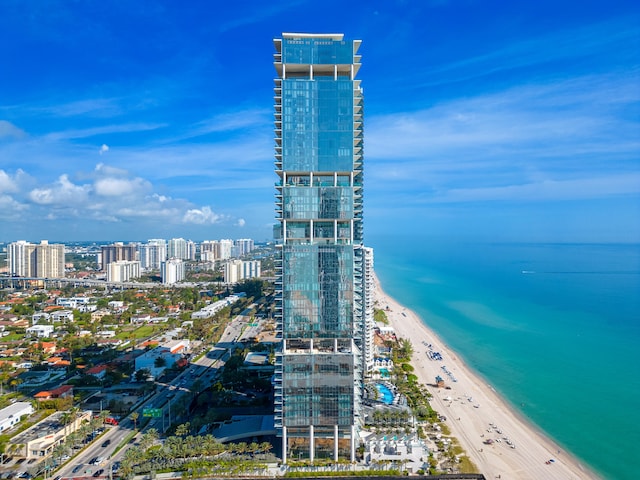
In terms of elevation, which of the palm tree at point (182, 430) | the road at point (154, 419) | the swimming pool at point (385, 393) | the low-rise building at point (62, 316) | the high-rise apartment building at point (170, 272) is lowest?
the road at point (154, 419)

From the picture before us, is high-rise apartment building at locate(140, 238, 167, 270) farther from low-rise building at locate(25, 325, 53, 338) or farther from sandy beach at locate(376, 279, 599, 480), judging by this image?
sandy beach at locate(376, 279, 599, 480)

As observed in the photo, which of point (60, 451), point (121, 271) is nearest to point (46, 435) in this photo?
point (60, 451)

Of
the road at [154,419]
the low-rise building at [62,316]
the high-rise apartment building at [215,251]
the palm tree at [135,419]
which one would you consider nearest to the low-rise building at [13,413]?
the road at [154,419]

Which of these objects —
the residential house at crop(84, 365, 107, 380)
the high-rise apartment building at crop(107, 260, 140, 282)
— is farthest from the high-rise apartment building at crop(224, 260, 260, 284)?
the residential house at crop(84, 365, 107, 380)

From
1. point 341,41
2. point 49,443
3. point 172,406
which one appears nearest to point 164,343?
point 172,406

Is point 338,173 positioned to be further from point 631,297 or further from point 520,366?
point 631,297

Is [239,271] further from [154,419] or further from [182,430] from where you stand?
[182,430]

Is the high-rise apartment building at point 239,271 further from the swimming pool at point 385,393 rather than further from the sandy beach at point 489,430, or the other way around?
the swimming pool at point 385,393
